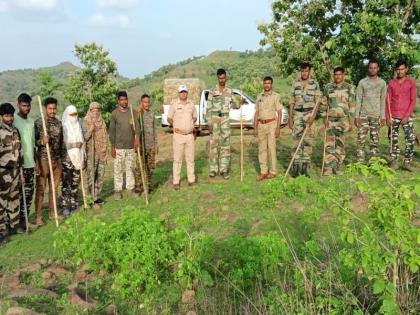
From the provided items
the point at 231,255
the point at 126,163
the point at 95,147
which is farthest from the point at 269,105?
the point at 231,255

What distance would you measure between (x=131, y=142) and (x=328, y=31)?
7325 mm

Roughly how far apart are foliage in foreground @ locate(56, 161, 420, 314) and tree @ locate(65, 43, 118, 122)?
25721mm

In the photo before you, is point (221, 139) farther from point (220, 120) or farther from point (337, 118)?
point (337, 118)

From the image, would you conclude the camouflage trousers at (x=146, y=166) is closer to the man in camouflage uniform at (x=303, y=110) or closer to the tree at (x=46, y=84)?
the man in camouflage uniform at (x=303, y=110)

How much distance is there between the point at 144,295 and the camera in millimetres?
4598

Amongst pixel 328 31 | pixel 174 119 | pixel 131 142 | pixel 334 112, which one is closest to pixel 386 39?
pixel 328 31

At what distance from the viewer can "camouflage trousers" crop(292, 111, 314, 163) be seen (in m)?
8.32

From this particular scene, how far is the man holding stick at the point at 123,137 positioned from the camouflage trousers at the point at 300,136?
3003mm

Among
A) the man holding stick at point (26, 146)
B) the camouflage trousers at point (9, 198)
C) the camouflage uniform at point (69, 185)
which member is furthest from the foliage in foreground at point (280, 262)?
the camouflage uniform at point (69, 185)

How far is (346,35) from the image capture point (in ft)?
33.7

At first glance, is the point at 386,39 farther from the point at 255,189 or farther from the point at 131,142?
the point at 131,142

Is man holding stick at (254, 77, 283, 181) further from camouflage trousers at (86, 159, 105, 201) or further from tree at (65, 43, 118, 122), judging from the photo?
tree at (65, 43, 118, 122)

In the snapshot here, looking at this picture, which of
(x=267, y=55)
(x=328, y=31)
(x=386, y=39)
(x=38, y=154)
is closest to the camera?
(x=38, y=154)

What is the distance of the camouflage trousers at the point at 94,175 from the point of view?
8.12 meters
